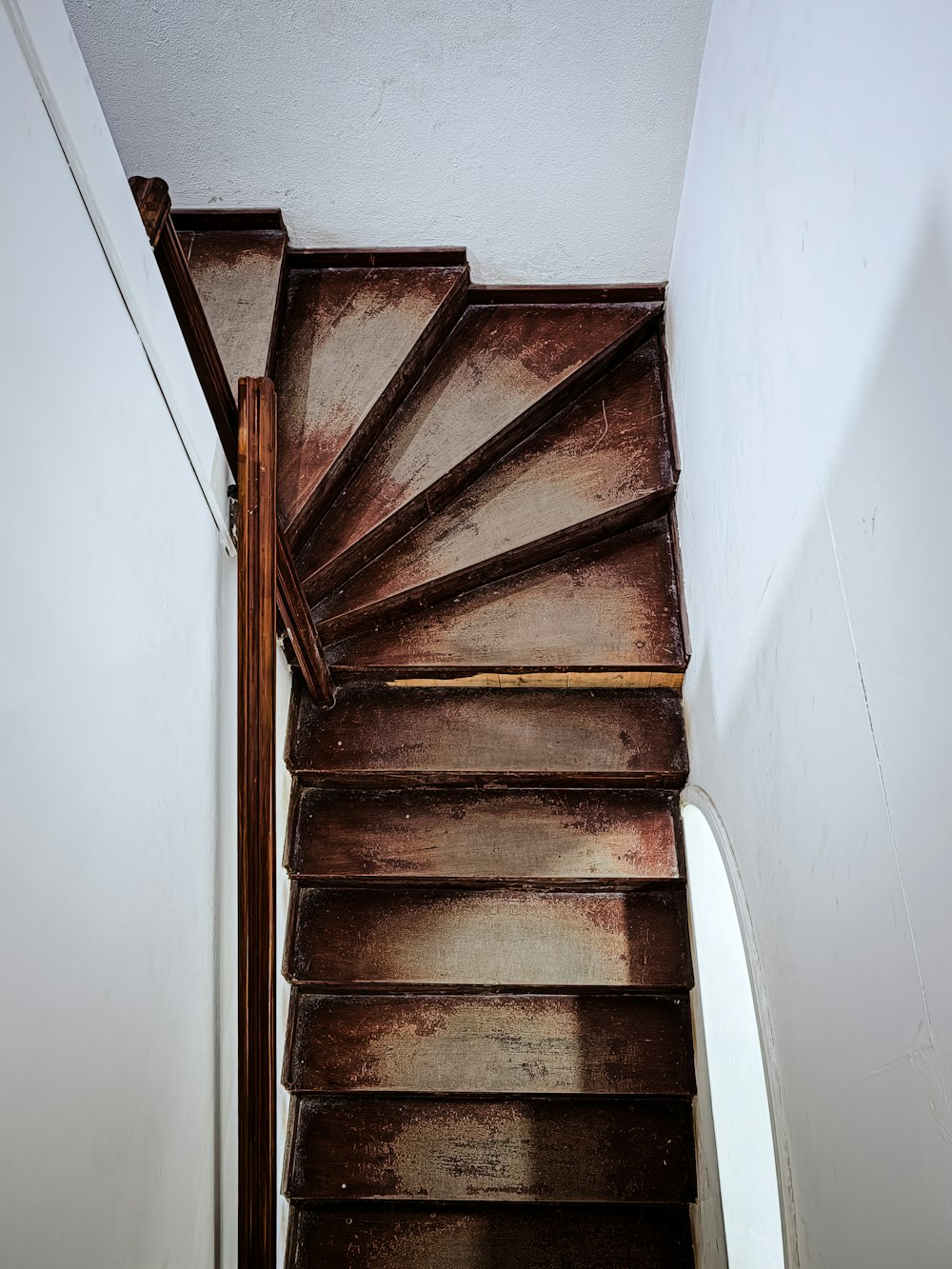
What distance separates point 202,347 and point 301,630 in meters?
0.80

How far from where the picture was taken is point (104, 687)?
1559mm

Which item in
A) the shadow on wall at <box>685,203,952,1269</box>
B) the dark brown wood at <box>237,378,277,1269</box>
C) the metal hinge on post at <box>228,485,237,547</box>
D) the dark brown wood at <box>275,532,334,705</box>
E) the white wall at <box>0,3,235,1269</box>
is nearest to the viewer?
the shadow on wall at <box>685,203,952,1269</box>

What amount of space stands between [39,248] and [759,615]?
1.37 m

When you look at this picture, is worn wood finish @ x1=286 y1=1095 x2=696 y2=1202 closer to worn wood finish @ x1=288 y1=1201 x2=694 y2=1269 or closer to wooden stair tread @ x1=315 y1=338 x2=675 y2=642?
worn wood finish @ x1=288 y1=1201 x2=694 y2=1269

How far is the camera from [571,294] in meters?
3.35

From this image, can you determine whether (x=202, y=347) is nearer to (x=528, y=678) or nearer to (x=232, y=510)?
(x=232, y=510)

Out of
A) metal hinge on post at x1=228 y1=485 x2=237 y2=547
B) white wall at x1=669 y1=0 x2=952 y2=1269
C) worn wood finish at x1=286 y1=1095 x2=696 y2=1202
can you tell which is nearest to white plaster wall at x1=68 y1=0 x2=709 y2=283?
white wall at x1=669 y1=0 x2=952 y2=1269

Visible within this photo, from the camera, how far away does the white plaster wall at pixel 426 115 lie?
8.89 feet

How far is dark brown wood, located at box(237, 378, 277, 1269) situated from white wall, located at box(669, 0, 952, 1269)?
36.8 inches

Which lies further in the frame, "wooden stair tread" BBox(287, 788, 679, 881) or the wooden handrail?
"wooden stair tread" BBox(287, 788, 679, 881)

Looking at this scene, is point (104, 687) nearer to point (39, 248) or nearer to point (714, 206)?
point (39, 248)

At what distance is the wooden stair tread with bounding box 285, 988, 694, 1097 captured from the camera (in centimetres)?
277

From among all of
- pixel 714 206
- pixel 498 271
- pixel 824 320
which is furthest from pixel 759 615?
pixel 498 271

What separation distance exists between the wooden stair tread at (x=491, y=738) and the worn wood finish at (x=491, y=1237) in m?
1.14
